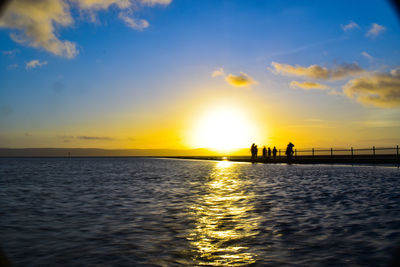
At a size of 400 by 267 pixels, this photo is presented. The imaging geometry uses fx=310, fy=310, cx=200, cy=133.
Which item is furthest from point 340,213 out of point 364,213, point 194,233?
point 194,233

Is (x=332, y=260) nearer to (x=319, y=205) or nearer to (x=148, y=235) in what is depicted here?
(x=148, y=235)

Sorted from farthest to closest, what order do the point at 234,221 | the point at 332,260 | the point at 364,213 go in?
the point at 364,213 → the point at 234,221 → the point at 332,260

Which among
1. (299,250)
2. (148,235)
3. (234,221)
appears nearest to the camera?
(299,250)

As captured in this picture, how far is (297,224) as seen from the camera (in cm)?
912

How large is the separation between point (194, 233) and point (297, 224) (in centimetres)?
312

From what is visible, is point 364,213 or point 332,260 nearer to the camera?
point 332,260

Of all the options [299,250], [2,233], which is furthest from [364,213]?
[2,233]

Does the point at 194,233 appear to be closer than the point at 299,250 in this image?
No

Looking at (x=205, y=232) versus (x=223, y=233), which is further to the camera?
(x=205, y=232)

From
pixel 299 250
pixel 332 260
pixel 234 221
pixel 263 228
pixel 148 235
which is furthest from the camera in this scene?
pixel 234 221

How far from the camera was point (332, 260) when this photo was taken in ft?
19.6

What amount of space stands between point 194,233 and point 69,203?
8.26m

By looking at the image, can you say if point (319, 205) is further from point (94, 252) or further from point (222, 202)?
point (94, 252)

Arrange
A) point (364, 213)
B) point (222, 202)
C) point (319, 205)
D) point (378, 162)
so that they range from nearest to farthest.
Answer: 1. point (364, 213)
2. point (319, 205)
3. point (222, 202)
4. point (378, 162)
